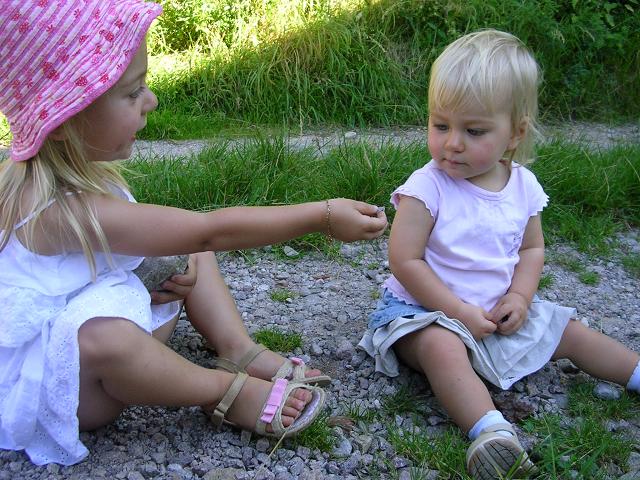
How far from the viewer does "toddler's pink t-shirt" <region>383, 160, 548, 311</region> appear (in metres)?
2.60

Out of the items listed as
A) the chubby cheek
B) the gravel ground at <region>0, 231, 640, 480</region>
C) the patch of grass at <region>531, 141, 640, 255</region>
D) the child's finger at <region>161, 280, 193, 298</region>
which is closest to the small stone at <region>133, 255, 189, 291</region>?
the child's finger at <region>161, 280, 193, 298</region>

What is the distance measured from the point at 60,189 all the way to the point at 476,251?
1.31 meters

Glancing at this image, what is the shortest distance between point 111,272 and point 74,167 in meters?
0.30

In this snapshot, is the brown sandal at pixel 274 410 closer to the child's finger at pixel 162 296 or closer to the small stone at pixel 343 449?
the small stone at pixel 343 449

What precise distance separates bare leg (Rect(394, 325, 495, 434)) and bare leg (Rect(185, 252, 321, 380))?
13.9 inches

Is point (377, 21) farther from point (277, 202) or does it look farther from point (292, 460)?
point (292, 460)

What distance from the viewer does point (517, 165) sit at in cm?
280

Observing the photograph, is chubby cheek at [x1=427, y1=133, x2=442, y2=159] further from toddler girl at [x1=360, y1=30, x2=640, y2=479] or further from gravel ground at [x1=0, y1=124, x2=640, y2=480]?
gravel ground at [x1=0, y1=124, x2=640, y2=480]

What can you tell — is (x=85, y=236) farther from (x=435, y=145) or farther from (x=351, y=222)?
(x=435, y=145)

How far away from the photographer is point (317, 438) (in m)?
2.30

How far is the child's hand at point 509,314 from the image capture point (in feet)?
8.51

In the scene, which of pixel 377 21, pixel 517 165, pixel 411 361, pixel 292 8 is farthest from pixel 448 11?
pixel 411 361

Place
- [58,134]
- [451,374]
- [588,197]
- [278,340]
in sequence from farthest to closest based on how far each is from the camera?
[588,197] < [278,340] < [451,374] < [58,134]

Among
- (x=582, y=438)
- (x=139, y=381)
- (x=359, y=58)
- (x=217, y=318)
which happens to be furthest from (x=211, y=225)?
(x=359, y=58)
